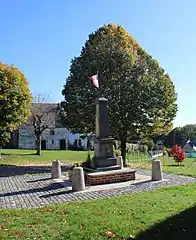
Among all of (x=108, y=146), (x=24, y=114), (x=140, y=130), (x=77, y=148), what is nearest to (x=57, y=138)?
(x=77, y=148)

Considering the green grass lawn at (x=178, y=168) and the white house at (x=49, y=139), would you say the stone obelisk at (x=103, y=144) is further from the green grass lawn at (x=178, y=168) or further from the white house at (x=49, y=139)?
the white house at (x=49, y=139)

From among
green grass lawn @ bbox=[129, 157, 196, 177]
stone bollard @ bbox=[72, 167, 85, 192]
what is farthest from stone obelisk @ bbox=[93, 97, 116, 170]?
green grass lawn @ bbox=[129, 157, 196, 177]

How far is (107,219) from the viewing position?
23.3ft

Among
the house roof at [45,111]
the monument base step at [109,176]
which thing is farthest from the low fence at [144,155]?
the monument base step at [109,176]

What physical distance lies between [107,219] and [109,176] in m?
5.71

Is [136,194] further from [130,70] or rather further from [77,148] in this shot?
[77,148]

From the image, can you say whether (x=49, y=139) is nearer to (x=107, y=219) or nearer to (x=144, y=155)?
(x=144, y=155)

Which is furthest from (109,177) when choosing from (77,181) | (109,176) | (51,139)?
(51,139)

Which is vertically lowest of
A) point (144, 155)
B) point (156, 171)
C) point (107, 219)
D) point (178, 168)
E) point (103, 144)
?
point (107, 219)

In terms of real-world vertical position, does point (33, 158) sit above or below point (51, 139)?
below

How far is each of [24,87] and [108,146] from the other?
15435mm

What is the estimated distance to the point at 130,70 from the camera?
2142 centimetres

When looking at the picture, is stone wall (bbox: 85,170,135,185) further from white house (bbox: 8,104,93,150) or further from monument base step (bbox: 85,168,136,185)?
white house (bbox: 8,104,93,150)

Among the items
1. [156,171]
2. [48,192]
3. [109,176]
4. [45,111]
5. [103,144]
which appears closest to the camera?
[48,192]
